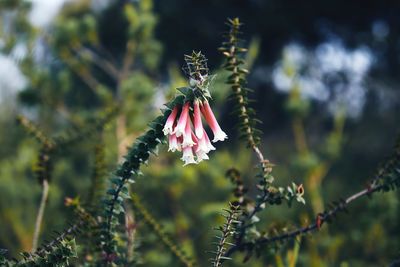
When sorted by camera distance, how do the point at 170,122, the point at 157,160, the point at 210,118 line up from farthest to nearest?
1. the point at 157,160
2. the point at 210,118
3. the point at 170,122

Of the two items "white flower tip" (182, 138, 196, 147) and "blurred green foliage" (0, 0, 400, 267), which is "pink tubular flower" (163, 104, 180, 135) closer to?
"white flower tip" (182, 138, 196, 147)

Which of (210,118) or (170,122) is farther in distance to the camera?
(210,118)

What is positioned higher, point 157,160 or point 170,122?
point 157,160

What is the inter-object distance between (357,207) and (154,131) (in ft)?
9.46

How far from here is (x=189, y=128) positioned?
713mm

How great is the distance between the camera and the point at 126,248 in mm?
864

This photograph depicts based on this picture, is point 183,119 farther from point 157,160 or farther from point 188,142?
point 157,160

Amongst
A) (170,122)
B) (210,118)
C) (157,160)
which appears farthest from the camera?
(157,160)

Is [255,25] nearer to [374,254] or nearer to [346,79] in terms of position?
[346,79]

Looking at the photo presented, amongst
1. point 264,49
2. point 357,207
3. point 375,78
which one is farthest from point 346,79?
point 357,207

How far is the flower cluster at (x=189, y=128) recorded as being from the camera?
662mm

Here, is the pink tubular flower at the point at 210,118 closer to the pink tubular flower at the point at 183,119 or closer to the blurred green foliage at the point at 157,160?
the pink tubular flower at the point at 183,119

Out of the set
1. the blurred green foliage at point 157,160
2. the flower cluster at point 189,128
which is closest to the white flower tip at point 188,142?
the flower cluster at point 189,128

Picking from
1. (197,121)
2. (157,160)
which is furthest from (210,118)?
(157,160)
